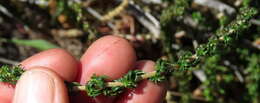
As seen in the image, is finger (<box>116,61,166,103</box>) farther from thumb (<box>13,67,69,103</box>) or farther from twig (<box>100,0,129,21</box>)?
twig (<box>100,0,129,21</box>)

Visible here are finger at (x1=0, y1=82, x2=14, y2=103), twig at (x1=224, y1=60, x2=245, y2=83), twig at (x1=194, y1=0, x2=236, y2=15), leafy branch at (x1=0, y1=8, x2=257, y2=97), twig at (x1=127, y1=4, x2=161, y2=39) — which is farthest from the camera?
twig at (x1=224, y1=60, x2=245, y2=83)

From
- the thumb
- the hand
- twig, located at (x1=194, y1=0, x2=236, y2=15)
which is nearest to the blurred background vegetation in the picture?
twig, located at (x1=194, y1=0, x2=236, y2=15)

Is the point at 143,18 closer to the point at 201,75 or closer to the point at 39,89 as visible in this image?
the point at 201,75

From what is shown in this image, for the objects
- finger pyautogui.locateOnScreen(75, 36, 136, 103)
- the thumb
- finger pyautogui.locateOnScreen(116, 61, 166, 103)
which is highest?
finger pyautogui.locateOnScreen(75, 36, 136, 103)

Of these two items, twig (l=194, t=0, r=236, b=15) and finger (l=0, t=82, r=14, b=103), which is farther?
twig (l=194, t=0, r=236, b=15)

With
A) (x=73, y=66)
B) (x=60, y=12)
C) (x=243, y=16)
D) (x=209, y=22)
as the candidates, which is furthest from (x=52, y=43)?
(x=243, y=16)

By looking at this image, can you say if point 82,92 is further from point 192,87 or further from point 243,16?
point 192,87

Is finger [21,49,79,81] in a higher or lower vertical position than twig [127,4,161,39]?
lower
